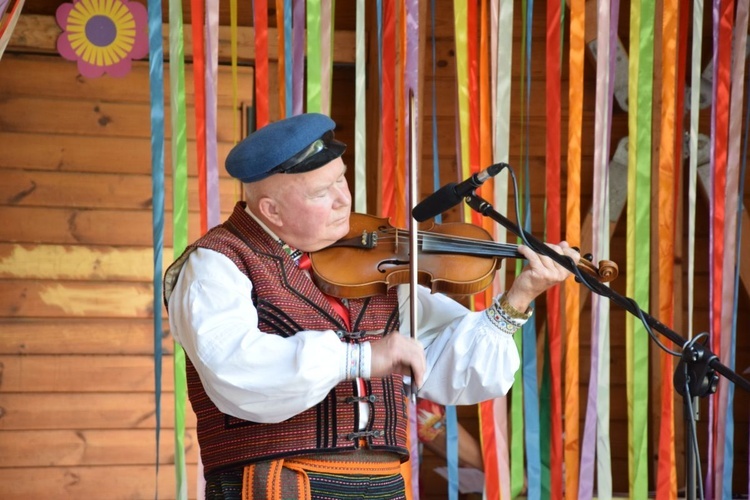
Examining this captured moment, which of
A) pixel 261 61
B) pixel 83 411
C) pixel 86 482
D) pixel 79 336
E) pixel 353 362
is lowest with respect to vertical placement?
pixel 86 482

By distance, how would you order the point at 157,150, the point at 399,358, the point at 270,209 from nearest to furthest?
the point at 399,358 → the point at 270,209 → the point at 157,150

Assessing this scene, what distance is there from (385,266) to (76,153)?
7.10 ft

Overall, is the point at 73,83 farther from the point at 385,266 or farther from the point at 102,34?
the point at 385,266

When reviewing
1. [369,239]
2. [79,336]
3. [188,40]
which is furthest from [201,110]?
[79,336]

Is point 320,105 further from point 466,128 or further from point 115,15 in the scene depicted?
point 115,15

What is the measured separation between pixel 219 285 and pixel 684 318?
2780 millimetres

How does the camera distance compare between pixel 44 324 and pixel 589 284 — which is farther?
pixel 44 324

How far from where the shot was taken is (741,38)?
3133mm

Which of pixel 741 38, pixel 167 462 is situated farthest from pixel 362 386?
pixel 167 462

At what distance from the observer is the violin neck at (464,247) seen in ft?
7.58

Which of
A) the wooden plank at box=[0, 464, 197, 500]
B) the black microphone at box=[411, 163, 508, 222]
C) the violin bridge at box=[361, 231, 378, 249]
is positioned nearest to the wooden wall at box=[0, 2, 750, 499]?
the wooden plank at box=[0, 464, 197, 500]

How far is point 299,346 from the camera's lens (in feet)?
6.21

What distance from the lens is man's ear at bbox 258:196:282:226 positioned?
6.97 ft

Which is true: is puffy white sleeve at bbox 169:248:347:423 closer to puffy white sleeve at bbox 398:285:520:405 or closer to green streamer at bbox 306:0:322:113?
puffy white sleeve at bbox 398:285:520:405
